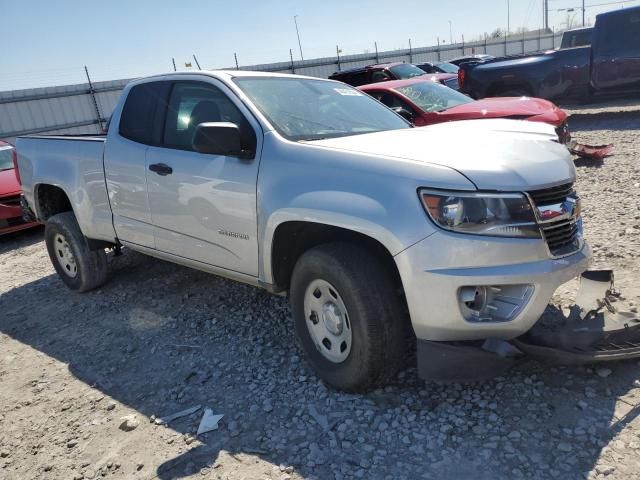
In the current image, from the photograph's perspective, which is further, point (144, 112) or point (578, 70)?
point (578, 70)

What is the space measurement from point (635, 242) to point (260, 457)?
380 centimetres

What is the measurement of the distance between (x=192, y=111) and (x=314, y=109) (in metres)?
0.91

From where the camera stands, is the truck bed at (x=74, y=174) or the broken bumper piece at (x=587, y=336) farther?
the truck bed at (x=74, y=174)

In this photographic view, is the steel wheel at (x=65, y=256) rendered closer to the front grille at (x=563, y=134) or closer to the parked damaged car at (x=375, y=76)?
the front grille at (x=563, y=134)

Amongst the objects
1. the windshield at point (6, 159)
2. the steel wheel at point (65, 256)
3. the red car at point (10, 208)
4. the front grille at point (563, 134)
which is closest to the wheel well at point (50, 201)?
the steel wheel at point (65, 256)

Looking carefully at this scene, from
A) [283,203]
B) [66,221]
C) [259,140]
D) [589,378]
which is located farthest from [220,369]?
[66,221]

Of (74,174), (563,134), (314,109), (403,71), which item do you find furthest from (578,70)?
(74,174)

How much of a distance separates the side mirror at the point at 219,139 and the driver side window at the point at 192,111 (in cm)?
20

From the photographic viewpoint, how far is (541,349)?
260cm

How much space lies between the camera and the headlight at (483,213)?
2.49m

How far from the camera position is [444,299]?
2529 millimetres

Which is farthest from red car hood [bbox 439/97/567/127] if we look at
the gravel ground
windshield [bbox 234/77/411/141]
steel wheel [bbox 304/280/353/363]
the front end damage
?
steel wheel [bbox 304/280/353/363]

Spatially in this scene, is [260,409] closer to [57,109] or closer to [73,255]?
[73,255]

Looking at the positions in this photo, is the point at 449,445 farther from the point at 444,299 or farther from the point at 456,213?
the point at 456,213
